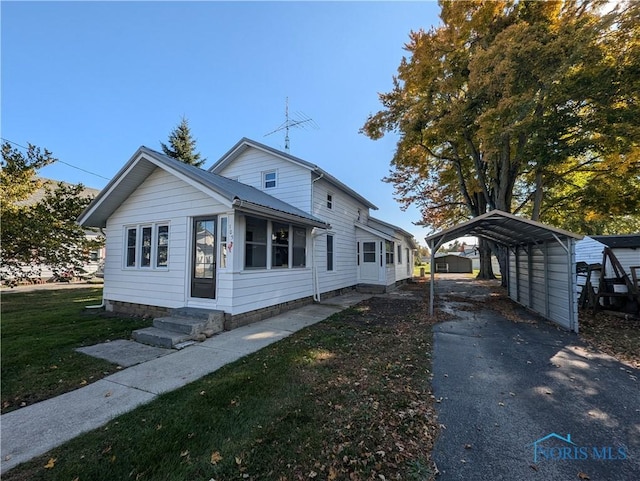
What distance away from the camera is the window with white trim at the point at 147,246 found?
7641 mm

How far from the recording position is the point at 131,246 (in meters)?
8.39

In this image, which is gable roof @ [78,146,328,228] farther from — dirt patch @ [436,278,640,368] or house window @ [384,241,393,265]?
house window @ [384,241,393,265]

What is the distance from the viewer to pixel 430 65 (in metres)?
11.8

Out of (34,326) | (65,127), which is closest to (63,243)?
(34,326)

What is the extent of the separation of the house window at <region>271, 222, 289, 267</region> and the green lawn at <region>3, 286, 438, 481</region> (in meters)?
3.85

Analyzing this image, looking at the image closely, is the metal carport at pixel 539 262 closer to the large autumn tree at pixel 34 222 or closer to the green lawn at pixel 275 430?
the green lawn at pixel 275 430

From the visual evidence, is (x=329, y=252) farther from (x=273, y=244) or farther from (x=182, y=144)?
(x=182, y=144)

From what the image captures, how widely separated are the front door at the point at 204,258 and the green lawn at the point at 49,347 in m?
1.80

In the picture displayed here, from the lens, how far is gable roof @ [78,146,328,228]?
621cm

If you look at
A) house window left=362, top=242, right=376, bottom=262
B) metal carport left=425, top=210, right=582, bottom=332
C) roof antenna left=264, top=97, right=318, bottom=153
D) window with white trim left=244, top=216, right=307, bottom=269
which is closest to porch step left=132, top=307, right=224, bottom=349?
window with white trim left=244, top=216, right=307, bottom=269

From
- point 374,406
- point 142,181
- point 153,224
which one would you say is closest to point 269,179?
point 142,181

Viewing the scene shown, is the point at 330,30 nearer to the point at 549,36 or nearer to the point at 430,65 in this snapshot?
the point at 430,65

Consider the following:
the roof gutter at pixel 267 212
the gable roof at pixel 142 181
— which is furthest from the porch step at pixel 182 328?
the gable roof at pixel 142 181

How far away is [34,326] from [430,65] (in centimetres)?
1652
